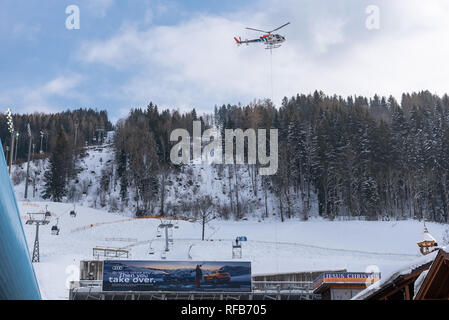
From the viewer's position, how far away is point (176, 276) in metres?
24.0

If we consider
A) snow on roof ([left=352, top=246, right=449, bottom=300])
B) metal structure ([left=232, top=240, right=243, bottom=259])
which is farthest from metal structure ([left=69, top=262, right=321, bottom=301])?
snow on roof ([left=352, top=246, right=449, bottom=300])

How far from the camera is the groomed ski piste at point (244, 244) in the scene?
30.4 meters

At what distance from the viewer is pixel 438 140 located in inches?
2509

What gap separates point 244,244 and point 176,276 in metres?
14.7

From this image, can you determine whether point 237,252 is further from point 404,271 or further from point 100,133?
point 100,133

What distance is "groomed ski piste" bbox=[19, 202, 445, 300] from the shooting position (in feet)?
99.9

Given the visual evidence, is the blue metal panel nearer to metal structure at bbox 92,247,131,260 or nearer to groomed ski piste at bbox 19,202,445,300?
groomed ski piste at bbox 19,202,445,300

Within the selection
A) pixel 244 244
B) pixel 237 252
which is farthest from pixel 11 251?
pixel 244 244

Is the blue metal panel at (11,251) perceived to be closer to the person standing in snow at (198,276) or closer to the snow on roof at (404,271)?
the snow on roof at (404,271)

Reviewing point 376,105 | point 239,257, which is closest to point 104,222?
point 239,257

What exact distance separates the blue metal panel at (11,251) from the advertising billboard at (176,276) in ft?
70.5

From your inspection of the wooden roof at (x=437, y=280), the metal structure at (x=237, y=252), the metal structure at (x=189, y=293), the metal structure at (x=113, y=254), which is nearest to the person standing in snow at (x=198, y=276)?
the metal structure at (x=189, y=293)

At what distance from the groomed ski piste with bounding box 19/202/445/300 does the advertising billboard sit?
266 cm

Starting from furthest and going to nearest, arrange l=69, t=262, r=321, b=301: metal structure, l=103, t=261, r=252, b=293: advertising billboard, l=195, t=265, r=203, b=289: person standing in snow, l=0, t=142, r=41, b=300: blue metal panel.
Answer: l=195, t=265, r=203, b=289: person standing in snow, l=103, t=261, r=252, b=293: advertising billboard, l=69, t=262, r=321, b=301: metal structure, l=0, t=142, r=41, b=300: blue metal panel
